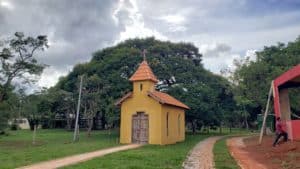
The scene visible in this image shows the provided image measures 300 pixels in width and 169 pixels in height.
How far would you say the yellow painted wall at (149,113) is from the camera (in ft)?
93.3

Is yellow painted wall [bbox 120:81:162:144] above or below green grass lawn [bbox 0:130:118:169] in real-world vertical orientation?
above

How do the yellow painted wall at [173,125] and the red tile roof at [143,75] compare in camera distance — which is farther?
the red tile roof at [143,75]

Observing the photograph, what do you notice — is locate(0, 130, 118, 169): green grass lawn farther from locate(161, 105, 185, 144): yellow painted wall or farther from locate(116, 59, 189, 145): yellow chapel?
locate(161, 105, 185, 144): yellow painted wall

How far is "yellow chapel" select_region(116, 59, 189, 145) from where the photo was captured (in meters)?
28.5

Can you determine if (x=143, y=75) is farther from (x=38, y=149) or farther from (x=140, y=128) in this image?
(x=38, y=149)

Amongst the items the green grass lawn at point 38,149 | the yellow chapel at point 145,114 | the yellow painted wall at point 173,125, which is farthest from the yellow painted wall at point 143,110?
the green grass lawn at point 38,149

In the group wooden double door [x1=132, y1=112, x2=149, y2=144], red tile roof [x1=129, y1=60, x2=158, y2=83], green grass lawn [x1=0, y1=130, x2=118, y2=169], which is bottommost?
Answer: green grass lawn [x1=0, y1=130, x2=118, y2=169]

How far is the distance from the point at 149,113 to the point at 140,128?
141cm

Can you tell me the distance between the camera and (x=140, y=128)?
29.2 metres

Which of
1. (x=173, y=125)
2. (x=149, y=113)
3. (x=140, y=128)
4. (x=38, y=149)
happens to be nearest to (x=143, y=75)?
(x=149, y=113)

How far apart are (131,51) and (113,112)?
7.82m

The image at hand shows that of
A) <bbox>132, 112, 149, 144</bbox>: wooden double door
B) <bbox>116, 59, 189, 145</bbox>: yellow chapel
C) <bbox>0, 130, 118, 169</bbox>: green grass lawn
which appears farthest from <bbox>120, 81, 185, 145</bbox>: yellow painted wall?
<bbox>0, 130, 118, 169</bbox>: green grass lawn

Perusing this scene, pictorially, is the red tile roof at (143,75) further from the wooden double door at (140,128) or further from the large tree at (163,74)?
the large tree at (163,74)

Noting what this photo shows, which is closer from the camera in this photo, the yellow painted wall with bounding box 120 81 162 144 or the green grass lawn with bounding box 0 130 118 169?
the green grass lawn with bounding box 0 130 118 169
